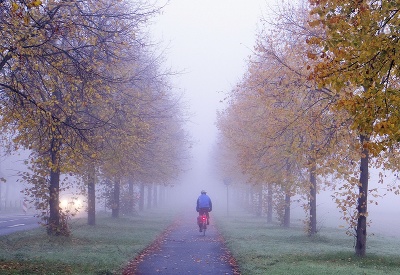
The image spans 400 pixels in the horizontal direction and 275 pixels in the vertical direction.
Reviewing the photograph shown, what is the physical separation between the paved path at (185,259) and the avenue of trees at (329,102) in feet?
13.1

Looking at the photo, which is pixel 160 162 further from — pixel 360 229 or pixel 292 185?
pixel 360 229

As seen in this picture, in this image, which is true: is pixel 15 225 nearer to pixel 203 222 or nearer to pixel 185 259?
pixel 203 222

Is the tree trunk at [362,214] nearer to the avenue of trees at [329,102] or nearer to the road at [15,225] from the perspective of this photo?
the avenue of trees at [329,102]

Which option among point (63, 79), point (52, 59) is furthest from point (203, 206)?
point (52, 59)

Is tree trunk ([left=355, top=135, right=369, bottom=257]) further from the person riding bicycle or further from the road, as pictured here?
the road

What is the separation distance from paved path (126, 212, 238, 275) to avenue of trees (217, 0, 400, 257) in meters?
4.00

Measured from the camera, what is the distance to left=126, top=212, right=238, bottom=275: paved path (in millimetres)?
11762

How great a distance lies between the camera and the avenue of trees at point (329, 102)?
729 cm

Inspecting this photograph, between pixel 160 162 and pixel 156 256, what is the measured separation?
18299mm

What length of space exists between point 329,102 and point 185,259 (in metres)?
6.25

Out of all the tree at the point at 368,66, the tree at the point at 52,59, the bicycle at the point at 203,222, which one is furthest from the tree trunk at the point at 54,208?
the tree at the point at 368,66

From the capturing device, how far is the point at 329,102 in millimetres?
14602

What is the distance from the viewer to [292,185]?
22.5m

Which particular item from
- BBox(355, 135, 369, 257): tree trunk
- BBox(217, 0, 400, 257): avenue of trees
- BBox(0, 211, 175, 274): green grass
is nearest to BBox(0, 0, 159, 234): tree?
BBox(0, 211, 175, 274): green grass
